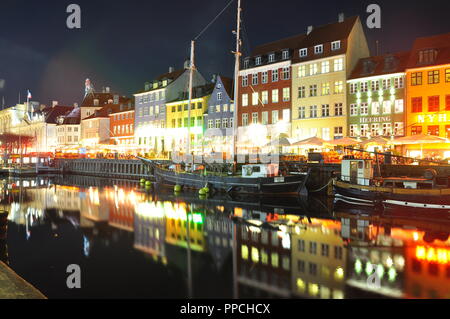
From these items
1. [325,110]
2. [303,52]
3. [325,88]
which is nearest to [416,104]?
[325,110]

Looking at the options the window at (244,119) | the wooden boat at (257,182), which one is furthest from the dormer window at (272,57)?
the wooden boat at (257,182)

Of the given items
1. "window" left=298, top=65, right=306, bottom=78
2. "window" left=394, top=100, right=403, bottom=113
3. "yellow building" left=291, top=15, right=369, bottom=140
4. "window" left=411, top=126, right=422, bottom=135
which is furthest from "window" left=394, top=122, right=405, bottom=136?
"window" left=298, top=65, right=306, bottom=78

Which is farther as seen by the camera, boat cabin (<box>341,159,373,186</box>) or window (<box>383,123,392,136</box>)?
window (<box>383,123,392,136</box>)

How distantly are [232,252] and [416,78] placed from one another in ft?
111

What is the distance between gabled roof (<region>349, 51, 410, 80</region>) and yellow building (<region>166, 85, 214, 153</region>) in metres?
25.9

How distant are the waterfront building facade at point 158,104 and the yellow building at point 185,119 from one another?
1.70 meters

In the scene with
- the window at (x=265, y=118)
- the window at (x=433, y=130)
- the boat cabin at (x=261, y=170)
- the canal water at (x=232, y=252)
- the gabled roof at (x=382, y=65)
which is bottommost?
the canal water at (x=232, y=252)

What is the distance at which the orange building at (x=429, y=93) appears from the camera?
39281 mm

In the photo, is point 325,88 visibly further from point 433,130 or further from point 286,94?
point 433,130

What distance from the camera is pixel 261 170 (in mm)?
33719

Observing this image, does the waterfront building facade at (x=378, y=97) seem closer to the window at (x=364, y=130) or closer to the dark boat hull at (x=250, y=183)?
the window at (x=364, y=130)

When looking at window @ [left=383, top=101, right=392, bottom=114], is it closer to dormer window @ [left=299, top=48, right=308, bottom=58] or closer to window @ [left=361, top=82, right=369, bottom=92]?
window @ [left=361, top=82, right=369, bottom=92]

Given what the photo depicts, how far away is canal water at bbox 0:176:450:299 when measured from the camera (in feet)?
40.2
